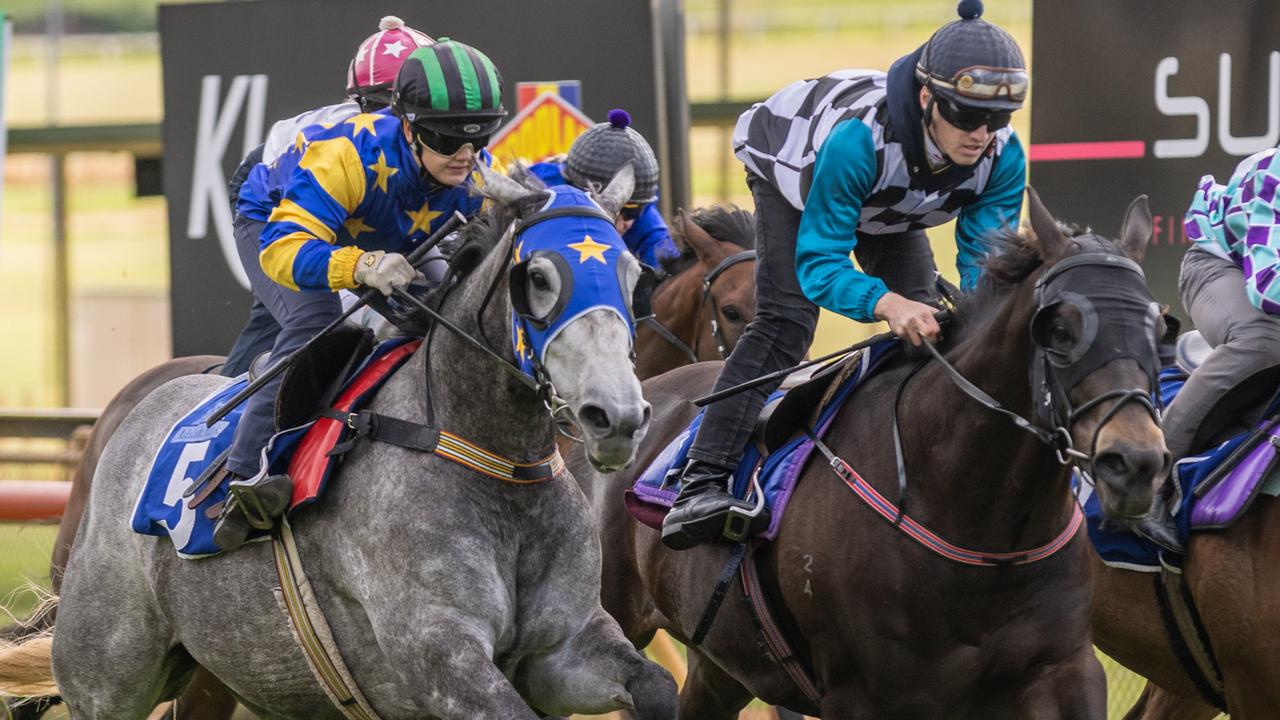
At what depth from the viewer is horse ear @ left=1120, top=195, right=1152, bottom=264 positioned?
13.0 feet

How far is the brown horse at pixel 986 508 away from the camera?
370 cm

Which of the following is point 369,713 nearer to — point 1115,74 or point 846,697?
point 846,697

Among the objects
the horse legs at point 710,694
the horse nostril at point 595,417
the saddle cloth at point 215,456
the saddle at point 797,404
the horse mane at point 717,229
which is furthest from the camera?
the horse mane at point 717,229

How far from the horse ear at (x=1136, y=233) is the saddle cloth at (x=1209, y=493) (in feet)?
2.54

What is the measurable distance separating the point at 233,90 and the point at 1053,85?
13.5ft

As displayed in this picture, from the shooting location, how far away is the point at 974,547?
418cm

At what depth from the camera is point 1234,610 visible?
4.59 m

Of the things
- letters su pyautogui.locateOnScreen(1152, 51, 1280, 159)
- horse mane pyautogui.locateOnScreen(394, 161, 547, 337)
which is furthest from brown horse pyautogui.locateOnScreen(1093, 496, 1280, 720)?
letters su pyautogui.locateOnScreen(1152, 51, 1280, 159)

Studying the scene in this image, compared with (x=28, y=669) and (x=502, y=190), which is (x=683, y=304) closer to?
(x=28, y=669)

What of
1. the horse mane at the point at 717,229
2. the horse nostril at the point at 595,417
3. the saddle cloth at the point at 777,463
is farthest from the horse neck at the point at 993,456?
the horse mane at the point at 717,229

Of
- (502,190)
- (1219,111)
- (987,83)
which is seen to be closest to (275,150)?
(502,190)

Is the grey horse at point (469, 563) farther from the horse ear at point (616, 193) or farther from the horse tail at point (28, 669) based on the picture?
the horse tail at point (28, 669)

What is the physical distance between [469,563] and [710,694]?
186 centimetres

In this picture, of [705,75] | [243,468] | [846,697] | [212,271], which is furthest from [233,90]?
[846,697]
